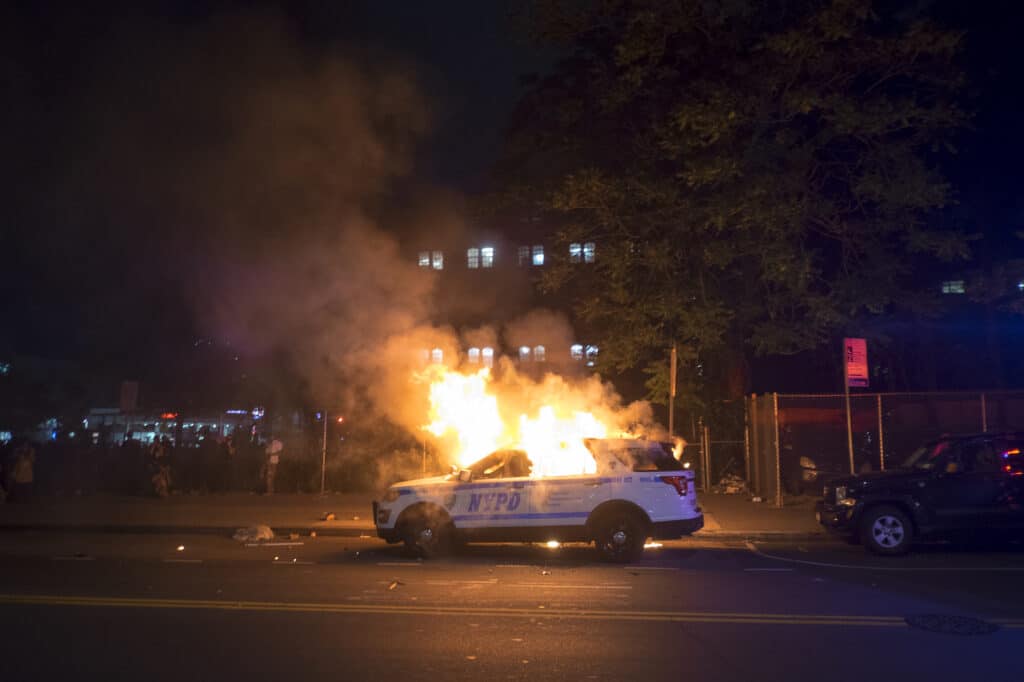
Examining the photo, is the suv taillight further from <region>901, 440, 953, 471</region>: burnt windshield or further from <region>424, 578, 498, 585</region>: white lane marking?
<region>901, 440, 953, 471</region>: burnt windshield

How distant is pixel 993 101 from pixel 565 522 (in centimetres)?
1598

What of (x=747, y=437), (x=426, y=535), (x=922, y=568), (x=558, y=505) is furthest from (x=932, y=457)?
(x=426, y=535)

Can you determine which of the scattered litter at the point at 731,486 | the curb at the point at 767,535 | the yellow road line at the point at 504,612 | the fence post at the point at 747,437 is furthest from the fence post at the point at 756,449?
the yellow road line at the point at 504,612

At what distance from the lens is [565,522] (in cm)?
1105

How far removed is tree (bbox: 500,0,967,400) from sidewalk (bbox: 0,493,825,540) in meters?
3.82

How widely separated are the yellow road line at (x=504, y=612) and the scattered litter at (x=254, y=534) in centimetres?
510

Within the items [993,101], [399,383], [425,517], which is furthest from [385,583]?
[993,101]

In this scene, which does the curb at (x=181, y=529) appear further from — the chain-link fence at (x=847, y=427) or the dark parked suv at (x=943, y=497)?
the chain-link fence at (x=847, y=427)

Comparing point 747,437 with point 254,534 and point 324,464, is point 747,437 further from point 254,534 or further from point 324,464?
point 254,534

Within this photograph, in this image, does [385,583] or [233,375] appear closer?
[385,583]

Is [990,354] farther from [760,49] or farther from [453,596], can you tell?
[453,596]

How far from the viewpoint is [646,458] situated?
11219 millimetres

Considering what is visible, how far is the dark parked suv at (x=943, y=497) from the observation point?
450 inches

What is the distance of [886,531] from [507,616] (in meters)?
6.86
